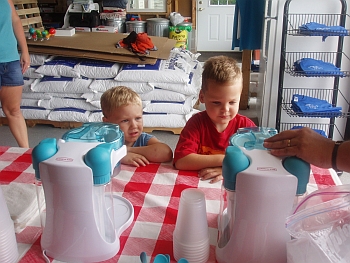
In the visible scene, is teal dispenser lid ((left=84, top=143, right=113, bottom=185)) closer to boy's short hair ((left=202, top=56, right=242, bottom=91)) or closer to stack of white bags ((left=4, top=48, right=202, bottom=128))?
boy's short hair ((left=202, top=56, right=242, bottom=91))

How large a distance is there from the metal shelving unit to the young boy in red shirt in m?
1.44

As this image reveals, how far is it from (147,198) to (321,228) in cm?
46

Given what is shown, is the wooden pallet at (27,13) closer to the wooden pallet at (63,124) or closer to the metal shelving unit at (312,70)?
the wooden pallet at (63,124)

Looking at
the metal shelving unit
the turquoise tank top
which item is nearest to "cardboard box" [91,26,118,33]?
the metal shelving unit

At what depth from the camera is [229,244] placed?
2.21ft

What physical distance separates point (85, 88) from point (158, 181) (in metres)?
2.18

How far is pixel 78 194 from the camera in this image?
646 millimetres

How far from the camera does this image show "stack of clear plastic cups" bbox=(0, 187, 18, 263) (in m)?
0.67

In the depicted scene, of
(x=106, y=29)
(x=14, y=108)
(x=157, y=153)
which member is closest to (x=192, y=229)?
(x=157, y=153)

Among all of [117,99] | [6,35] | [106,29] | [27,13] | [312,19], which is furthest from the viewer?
[106,29]

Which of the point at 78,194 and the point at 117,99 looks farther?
the point at 117,99

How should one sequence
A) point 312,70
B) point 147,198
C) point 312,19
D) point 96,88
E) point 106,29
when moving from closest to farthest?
1. point 147,198
2. point 312,70
3. point 312,19
4. point 96,88
5. point 106,29

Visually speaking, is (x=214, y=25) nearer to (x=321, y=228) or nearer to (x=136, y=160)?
(x=136, y=160)

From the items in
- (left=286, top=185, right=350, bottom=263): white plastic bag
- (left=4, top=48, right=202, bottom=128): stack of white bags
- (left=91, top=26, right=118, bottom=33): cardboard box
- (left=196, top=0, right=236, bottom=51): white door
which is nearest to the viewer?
(left=286, top=185, right=350, bottom=263): white plastic bag
